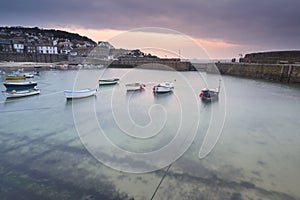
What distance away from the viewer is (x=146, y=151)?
596 centimetres

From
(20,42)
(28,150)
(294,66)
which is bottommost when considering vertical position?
(28,150)

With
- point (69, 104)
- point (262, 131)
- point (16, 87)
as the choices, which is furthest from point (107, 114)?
point (16, 87)

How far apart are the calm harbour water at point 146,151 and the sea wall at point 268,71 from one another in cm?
1555

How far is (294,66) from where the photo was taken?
22.8 m

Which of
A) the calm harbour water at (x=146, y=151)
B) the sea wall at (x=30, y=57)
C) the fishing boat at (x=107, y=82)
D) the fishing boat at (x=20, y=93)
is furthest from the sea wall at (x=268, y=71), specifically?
the sea wall at (x=30, y=57)

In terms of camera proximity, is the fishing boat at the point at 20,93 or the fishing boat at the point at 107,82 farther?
the fishing boat at the point at 107,82

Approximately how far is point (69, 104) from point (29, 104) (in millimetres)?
2430

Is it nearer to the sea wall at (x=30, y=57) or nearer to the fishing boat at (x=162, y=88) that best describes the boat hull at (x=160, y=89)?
the fishing boat at (x=162, y=88)

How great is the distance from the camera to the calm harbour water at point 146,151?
411cm

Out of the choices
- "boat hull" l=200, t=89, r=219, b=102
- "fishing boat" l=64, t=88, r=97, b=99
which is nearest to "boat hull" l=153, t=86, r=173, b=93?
"boat hull" l=200, t=89, r=219, b=102

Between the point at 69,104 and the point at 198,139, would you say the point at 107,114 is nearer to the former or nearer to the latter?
the point at 69,104

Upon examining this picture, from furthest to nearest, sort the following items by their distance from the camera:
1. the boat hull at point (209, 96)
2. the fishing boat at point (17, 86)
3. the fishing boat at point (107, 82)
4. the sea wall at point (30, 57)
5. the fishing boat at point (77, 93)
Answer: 1. the sea wall at point (30, 57)
2. the fishing boat at point (107, 82)
3. the boat hull at point (209, 96)
4. the fishing boat at point (17, 86)
5. the fishing boat at point (77, 93)

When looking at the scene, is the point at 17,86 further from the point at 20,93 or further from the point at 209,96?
the point at 209,96

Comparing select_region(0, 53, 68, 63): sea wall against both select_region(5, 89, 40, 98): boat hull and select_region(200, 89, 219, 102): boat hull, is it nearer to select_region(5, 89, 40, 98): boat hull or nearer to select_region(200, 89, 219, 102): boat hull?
select_region(5, 89, 40, 98): boat hull
